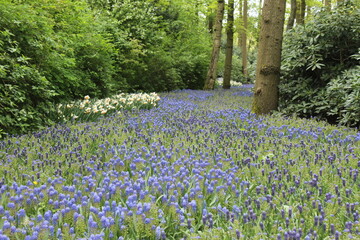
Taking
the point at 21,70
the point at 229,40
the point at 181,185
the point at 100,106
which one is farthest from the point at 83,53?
the point at 229,40

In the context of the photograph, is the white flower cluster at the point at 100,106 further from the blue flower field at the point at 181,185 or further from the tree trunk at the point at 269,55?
the tree trunk at the point at 269,55

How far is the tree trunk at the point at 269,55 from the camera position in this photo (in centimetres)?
755

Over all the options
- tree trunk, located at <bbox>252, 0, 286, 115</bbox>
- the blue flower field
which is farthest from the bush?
tree trunk, located at <bbox>252, 0, 286, 115</bbox>

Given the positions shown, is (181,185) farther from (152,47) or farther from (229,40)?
(229,40)

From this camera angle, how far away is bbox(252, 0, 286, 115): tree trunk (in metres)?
7.55

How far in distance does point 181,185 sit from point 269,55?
538 centimetres

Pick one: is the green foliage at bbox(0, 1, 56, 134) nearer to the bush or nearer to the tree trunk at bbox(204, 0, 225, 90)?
the bush

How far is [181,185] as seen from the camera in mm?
2959

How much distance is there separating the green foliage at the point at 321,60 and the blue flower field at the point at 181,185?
7.00ft

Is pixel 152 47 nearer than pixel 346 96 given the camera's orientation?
No

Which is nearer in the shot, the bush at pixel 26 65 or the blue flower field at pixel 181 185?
the blue flower field at pixel 181 185

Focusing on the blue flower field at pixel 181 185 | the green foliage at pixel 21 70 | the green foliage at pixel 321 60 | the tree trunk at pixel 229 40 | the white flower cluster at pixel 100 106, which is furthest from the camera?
the tree trunk at pixel 229 40

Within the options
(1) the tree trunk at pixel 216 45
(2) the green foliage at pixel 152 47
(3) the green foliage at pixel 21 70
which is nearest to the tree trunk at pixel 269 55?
(3) the green foliage at pixel 21 70

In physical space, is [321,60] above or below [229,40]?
below
